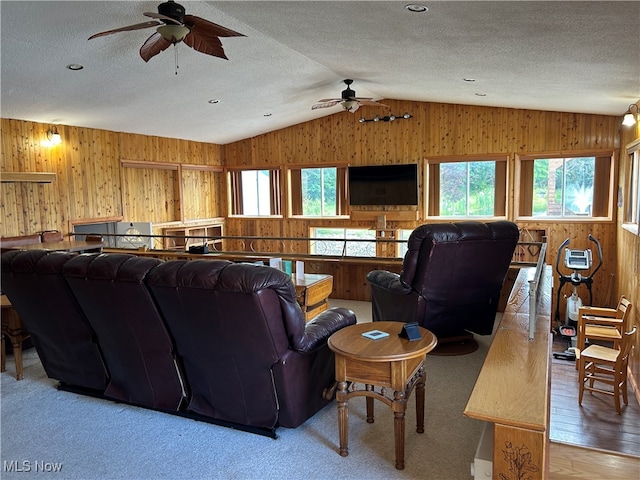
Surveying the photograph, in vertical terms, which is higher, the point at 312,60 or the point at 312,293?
the point at 312,60

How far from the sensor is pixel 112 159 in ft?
27.8

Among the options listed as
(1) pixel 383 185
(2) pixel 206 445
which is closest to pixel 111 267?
(2) pixel 206 445

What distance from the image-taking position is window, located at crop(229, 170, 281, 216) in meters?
11.0

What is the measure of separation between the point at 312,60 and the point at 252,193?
206 inches

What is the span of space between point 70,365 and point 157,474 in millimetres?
1339

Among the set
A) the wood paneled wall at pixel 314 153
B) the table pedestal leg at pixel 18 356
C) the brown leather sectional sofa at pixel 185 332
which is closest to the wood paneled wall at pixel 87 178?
the wood paneled wall at pixel 314 153

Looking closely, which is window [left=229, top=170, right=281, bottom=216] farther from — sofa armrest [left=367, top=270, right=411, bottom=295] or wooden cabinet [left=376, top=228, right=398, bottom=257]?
sofa armrest [left=367, top=270, right=411, bottom=295]

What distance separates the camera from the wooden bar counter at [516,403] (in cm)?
173

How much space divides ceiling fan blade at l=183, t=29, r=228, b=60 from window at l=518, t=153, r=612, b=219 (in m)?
6.59

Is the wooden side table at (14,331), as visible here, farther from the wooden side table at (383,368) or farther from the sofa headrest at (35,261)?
the wooden side table at (383,368)

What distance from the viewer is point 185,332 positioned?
2.63 m

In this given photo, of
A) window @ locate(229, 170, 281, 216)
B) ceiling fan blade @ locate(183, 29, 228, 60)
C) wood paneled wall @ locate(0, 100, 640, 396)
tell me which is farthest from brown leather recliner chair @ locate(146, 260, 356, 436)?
window @ locate(229, 170, 281, 216)

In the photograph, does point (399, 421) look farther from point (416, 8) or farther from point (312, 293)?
point (416, 8)

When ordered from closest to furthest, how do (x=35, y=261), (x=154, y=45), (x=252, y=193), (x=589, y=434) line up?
(x=35, y=261) < (x=154, y=45) < (x=589, y=434) < (x=252, y=193)
